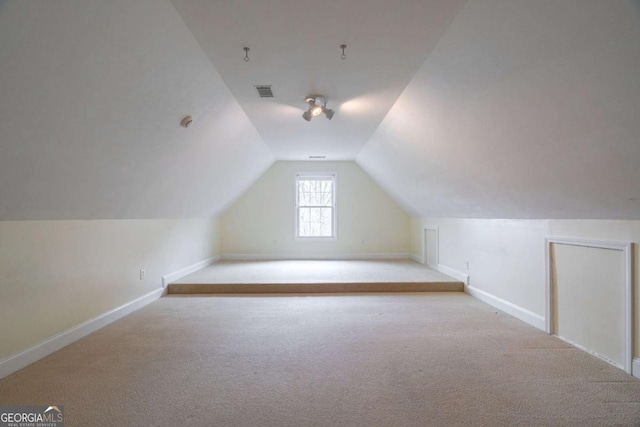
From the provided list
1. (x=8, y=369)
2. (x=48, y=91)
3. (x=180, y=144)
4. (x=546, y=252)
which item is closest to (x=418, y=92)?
(x=546, y=252)

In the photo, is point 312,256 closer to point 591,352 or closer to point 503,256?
point 503,256

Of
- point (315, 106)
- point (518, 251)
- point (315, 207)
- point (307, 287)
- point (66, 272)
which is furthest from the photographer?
point (315, 207)

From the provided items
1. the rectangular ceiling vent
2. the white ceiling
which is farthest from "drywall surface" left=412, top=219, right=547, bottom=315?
the rectangular ceiling vent

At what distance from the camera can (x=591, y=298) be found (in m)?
2.35

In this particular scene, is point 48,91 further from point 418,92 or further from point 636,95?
point 636,95

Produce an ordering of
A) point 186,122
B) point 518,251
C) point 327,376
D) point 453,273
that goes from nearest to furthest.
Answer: point 327,376, point 186,122, point 518,251, point 453,273

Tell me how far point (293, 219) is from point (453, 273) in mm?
3523

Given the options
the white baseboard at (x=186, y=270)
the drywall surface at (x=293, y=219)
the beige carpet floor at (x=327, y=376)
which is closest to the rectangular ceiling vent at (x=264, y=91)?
the beige carpet floor at (x=327, y=376)

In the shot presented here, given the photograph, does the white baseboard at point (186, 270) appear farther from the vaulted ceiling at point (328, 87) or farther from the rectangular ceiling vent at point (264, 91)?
the rectangular ceiling vent at point (264, 91)

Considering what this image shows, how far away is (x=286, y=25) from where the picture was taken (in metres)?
1.92

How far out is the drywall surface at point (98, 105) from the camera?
1.43m

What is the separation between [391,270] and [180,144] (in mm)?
3950

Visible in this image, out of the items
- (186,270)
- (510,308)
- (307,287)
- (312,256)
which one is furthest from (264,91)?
(312,256)

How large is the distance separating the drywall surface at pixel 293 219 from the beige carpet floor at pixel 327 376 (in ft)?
11.3
